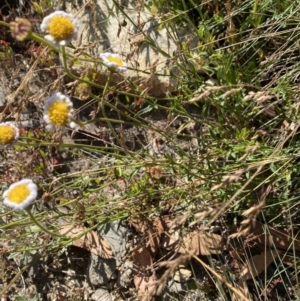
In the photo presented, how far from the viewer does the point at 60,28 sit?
139cm

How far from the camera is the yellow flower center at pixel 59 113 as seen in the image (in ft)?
4.78

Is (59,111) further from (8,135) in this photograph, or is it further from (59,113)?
(8,135)

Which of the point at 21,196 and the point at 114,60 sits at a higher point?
the point at 114,60

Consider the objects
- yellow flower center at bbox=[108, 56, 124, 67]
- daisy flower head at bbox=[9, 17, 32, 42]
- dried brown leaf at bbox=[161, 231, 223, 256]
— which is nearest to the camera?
daisy flower head at bbox=[9, 17, 32, 42]

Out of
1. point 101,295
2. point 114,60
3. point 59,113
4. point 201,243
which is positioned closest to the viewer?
point 59,113

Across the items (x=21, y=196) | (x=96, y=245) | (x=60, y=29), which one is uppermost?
(x=60, y=29)

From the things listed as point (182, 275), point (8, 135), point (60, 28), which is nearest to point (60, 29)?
point (60, 28)

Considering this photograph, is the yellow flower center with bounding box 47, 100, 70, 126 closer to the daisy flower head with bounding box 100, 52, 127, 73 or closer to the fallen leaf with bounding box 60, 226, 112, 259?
the daisy flower head with bounding box 100, 52, 127, 73

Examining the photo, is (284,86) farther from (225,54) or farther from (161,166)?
(161,166)

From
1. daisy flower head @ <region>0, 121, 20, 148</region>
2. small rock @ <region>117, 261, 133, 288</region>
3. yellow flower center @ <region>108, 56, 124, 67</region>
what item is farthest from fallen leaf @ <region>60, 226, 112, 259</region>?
yellow flower center @ <region>108, 56, 124, 67</region>

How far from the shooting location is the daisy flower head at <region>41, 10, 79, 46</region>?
1.38 m

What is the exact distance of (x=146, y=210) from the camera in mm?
A: 2139

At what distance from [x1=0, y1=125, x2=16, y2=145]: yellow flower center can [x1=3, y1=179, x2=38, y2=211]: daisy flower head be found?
6.6 inches

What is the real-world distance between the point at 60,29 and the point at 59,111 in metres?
0.23
